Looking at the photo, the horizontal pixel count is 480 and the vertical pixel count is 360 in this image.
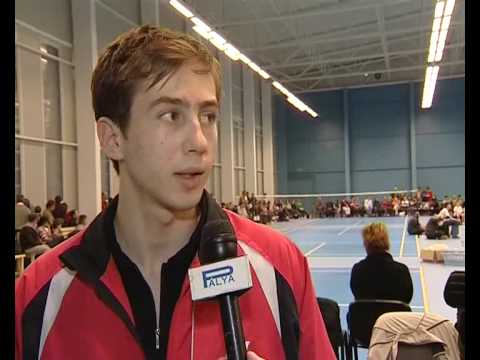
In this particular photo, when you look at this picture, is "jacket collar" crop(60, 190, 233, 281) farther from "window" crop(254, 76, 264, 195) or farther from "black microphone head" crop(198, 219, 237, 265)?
"window" crop(254, 76, 264, 195)

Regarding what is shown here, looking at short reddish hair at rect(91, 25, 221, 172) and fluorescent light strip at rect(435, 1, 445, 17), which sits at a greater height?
fluorescent light strip at rect(435, 1, 445, 17)

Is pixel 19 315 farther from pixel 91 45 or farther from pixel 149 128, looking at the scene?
pixel 91 45

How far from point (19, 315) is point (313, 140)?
111 feet

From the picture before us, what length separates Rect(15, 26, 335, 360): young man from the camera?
4.48 ft

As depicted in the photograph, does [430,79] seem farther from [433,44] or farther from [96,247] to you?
[96,247]

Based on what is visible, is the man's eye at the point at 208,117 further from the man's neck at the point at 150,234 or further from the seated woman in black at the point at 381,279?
the seated woman in black at the point at 381,279

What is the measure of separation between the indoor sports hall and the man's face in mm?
52

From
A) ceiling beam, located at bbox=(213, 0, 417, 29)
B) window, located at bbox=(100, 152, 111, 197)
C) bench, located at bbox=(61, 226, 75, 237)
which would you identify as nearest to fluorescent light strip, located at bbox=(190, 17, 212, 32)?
window, located at bbox=(100, 152, 111, 197)

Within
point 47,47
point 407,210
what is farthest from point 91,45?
point 407,210

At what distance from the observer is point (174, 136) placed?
1363 millimetres

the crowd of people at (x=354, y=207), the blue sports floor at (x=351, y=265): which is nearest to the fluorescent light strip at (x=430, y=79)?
the crowd of people at (x=354, y=207)

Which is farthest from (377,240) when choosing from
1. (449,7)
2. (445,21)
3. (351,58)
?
(351,58)

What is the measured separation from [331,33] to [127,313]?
2411 centimetres
